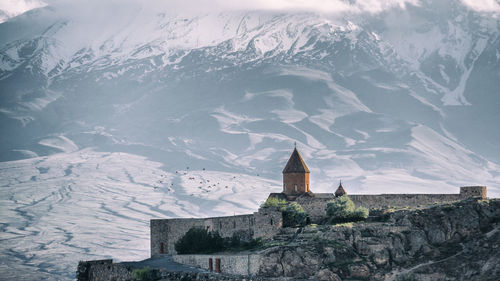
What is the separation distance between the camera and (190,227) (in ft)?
258

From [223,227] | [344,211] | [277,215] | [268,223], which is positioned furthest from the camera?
[223,227]

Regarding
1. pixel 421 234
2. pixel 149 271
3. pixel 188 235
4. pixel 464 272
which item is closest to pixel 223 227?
pixel 188 235

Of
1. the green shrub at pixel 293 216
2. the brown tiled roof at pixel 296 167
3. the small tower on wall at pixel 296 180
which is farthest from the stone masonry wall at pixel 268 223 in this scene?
the brown tiled roof at pixel 296 167

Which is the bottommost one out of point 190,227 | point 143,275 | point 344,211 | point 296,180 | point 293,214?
point 143,275

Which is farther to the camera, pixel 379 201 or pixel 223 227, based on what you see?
pixel 223 227

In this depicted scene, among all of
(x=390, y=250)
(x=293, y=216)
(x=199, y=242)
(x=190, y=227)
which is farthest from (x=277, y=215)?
(x=190, y=227)

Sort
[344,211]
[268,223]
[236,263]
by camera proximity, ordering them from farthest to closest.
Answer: [344,211] → [268,223] → [236,263]

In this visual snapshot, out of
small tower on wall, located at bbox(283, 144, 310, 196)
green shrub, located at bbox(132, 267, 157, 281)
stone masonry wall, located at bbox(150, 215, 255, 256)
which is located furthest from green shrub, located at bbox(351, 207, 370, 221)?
green shrub, located at bbox(132, 267, 157, 281)

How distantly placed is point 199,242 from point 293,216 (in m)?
7.98

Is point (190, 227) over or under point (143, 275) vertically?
over

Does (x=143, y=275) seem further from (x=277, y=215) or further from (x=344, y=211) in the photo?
(x=344, y=211)

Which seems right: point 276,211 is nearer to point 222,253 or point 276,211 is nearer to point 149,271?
point 222,253

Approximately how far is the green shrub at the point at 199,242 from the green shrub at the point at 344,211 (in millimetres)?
Result: 8721

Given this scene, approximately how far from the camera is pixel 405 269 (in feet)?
202
